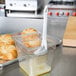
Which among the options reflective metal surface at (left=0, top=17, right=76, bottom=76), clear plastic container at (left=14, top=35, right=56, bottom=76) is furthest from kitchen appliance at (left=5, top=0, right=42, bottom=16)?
clear plastic container at (left=14, top=35, right=56, bottom=76)

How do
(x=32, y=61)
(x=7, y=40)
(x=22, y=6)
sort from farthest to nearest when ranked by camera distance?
(x=22, y=6), (x=7, y=40), (x=32, y=61)

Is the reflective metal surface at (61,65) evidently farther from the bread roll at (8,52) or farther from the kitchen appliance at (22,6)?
the kitchen appliance at (22,6)

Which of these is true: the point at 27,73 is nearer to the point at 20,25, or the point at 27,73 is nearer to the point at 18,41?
the point at 18,41

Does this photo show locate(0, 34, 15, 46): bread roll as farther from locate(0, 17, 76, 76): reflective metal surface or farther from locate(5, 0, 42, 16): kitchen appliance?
locate(5, 0, 42, 16): kitchen appliance

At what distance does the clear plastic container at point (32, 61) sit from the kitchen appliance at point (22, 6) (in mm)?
1093

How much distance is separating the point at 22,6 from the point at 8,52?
113 centimetres

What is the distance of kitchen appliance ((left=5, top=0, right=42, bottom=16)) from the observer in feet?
5.37

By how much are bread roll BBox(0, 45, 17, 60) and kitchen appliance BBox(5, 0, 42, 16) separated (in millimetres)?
1062

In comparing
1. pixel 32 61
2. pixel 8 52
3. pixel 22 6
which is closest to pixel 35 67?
pixel 32 61

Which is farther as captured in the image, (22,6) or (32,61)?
(22,6)

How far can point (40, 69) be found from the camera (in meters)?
0.53

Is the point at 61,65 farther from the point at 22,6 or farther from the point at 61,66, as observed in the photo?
the point at 22,6

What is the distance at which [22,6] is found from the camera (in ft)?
5.48

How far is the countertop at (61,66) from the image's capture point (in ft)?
1.76
